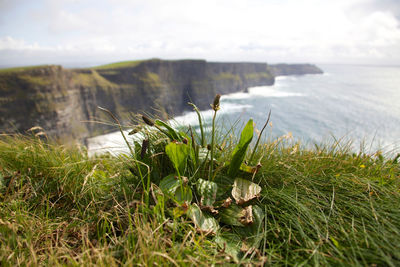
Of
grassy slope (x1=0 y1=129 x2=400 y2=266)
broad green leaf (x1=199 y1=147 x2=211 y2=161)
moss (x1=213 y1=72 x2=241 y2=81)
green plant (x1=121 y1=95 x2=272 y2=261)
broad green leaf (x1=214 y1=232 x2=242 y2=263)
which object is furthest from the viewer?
moss (x1=213 y1=72 x2=241 y2=81)

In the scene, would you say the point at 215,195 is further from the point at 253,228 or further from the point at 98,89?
the point at 98,89

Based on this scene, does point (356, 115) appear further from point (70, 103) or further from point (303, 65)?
point (303, 65)

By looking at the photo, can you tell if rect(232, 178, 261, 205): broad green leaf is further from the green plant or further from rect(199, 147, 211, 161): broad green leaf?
rect(199, 147, 211, 161): broad green leaf

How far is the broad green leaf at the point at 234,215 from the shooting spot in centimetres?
173

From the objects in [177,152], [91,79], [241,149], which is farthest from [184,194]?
[91,79]

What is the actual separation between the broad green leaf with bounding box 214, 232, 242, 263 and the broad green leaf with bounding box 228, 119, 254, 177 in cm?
58

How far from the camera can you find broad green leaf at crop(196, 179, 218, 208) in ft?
5.91

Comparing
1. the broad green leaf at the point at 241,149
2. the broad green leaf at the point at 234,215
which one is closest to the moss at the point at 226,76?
the broad green leaf at the point at 241,149

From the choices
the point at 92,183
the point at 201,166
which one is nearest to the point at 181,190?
the point at 201,166

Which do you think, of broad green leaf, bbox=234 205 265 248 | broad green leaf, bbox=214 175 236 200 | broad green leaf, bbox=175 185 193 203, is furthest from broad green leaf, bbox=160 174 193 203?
broad green leaf, bbox=234 205 265 248

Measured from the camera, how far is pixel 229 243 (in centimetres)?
159

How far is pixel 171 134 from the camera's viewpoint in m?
2.09

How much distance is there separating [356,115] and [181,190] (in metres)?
58.7

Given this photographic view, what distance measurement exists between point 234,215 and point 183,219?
0.41 m
